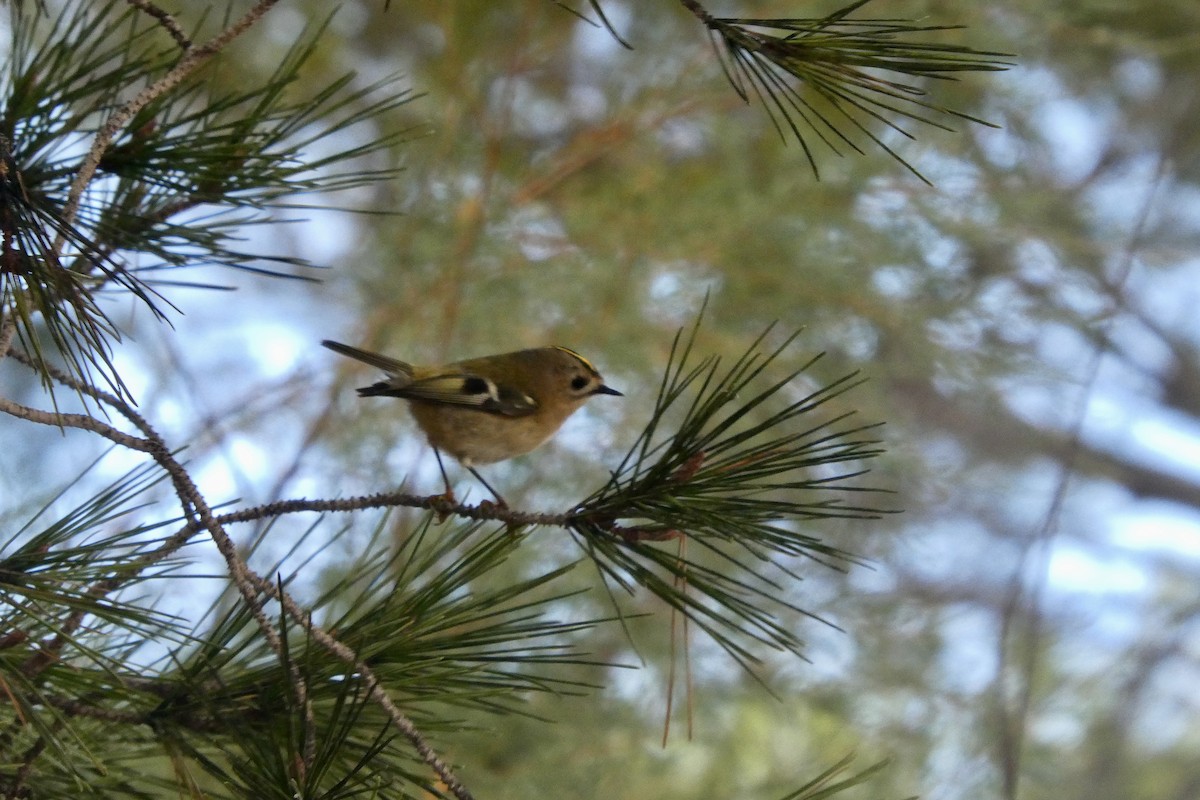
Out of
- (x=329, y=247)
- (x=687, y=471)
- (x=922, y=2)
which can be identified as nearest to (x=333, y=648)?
(x=687, y=471)

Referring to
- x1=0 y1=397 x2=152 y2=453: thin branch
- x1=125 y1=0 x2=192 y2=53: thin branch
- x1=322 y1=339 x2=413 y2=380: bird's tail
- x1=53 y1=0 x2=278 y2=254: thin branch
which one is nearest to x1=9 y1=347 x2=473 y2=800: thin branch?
x1=0 y1=397 x2=152 y2=453: thin branch

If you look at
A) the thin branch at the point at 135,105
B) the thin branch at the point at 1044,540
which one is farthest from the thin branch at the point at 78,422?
the thin branch at the point at 1044,540

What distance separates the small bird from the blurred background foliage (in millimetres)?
290

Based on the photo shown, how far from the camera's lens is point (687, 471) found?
878 mm

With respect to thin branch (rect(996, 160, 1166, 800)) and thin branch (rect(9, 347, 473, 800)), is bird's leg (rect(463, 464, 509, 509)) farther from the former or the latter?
thin branch (rect(996, 160, 1166, 800))

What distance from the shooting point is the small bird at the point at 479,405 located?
5.44ft

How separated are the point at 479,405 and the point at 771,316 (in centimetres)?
101

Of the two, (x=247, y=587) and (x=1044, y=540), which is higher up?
(x=1044, y=540)

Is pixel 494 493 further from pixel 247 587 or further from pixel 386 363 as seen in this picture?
pixel 247 587

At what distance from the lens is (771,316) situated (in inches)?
98.8

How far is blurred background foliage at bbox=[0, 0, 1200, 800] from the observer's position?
2314 mm

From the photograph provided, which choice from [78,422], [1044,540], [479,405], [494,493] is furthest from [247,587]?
[1044,540]

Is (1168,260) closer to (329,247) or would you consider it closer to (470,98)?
(470,98)

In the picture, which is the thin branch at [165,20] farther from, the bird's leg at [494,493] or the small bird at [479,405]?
the small bird at [479,405]
